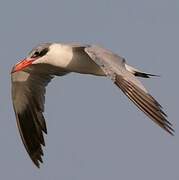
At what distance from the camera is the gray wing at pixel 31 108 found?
18.2 metres

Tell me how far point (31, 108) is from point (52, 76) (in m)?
0.84

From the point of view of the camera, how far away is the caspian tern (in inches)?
518

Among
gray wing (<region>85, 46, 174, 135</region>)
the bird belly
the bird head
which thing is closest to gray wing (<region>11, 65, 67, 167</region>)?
the bird head

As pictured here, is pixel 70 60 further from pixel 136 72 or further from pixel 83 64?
pixel 136 72

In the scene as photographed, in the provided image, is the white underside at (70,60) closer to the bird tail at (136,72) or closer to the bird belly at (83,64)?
the bird belly at (83,64)

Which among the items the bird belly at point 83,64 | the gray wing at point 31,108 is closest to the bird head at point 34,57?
the bird belly at point 83,64

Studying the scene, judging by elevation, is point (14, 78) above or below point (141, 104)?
above

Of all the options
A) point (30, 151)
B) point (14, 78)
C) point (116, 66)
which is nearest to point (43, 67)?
point (14, 78)

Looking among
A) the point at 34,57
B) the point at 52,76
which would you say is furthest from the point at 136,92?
the point at 52,76

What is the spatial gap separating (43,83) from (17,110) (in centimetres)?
81

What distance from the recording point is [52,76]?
18297 millimetres

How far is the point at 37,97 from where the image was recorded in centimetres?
1842

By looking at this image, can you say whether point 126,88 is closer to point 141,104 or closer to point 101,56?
point 141,104

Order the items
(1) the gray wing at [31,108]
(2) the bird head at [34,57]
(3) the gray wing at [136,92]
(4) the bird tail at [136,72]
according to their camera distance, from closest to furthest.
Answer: (3) the gray wing at [136,92] → (4) the bird tail at [136,72] → (2) the bird head at [34,57] → (1) the gray wing at [31,108]
